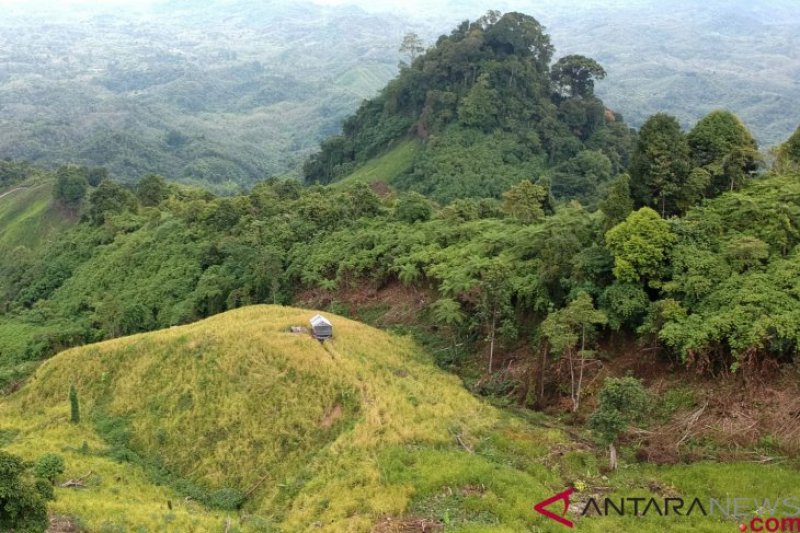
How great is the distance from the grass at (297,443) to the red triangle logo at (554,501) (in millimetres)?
232

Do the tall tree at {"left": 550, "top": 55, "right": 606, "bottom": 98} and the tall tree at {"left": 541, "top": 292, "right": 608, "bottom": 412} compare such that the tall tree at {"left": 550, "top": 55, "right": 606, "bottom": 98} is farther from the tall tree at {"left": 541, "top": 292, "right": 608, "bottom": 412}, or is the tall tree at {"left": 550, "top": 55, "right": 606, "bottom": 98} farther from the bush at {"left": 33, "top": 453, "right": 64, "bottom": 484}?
the bush at {"left": 33, "top": 453, "right": 64, "bottom": 484}

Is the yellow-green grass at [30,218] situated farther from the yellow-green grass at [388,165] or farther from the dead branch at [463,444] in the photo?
the dead branch at [463,444]

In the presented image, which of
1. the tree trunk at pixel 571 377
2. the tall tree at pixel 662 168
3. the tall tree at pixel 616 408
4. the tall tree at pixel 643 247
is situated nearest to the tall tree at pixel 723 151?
the tall tree at pixel 662 168

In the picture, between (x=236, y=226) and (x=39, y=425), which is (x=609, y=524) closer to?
(x=39, y=425)

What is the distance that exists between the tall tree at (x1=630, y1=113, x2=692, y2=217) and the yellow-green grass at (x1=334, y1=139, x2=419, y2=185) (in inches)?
1874

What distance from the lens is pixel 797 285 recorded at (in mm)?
19906

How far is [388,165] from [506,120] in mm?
15359

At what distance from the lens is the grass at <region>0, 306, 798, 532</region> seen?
55.1 feet

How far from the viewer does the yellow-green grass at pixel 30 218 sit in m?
77.0

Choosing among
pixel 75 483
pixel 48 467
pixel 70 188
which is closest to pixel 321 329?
pixel 75 483

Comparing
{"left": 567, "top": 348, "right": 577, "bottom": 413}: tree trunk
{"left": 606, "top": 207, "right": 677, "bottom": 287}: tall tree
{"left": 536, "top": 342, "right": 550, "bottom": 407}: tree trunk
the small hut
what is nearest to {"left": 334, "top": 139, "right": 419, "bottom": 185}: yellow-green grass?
the small hut

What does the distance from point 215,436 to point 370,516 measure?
305 inches

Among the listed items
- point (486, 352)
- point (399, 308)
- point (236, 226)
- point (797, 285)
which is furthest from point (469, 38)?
point (797, 285)

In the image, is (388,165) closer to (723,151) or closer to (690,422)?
(723,151)
